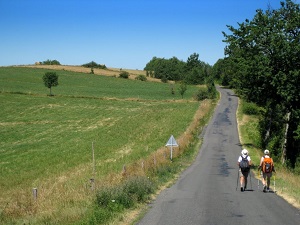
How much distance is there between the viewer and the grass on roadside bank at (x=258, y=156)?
1493 cm

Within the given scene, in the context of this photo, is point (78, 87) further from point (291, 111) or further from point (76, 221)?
point (76, 221)

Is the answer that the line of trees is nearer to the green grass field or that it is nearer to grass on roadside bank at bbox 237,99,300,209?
grass on roadside bank at bbox 237,99,300,209

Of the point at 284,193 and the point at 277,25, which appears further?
the point at 277,25

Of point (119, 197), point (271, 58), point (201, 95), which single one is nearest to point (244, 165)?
point (119, 197)

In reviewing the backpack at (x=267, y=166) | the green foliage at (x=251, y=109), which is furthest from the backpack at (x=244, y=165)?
the green foliage at (x=251, y=109)

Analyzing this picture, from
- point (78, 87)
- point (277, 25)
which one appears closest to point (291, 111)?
point (277, 25)

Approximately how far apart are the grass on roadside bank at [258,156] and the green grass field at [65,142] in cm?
716

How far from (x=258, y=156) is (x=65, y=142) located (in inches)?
795

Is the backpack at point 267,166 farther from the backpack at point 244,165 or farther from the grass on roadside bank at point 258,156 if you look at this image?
the grass on roadside bank at point 258,156

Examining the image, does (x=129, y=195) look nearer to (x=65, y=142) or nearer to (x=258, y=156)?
(x=258, y=156)

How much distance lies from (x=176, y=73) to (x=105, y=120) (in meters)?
104

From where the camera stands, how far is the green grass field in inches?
498

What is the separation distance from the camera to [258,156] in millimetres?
30500

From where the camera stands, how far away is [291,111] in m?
29.2
